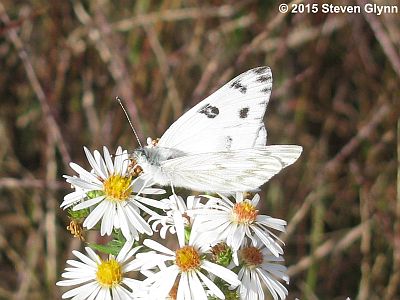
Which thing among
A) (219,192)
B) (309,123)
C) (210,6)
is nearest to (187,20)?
(210,6)

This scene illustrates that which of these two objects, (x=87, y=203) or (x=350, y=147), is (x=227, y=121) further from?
(x=350, y=147)

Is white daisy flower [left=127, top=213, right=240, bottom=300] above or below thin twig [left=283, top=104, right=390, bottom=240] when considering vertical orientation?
below

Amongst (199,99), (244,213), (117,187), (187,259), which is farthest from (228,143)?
(199,99)

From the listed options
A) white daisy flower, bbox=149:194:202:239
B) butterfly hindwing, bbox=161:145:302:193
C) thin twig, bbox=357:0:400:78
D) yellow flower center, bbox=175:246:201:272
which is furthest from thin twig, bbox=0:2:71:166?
thin twig, bbox=357:0:400:78

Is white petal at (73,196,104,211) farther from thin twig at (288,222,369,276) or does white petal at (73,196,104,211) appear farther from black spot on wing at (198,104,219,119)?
thin twig at (288,222,369,276)

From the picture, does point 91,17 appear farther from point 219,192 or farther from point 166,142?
point 219,192

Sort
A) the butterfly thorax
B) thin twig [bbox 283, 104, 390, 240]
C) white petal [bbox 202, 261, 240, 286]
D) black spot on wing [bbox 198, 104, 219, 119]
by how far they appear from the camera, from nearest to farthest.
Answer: white petal [bbox 202, 261, 240, 286] → the butterfly thorax → black spot on wing [bbox 198, 104, 219, 119] → thin twig [bbox 283, 104, 390, 240]

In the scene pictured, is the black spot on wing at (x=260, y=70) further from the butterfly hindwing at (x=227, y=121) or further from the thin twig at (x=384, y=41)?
the thin twig at (x=384, y=41)
